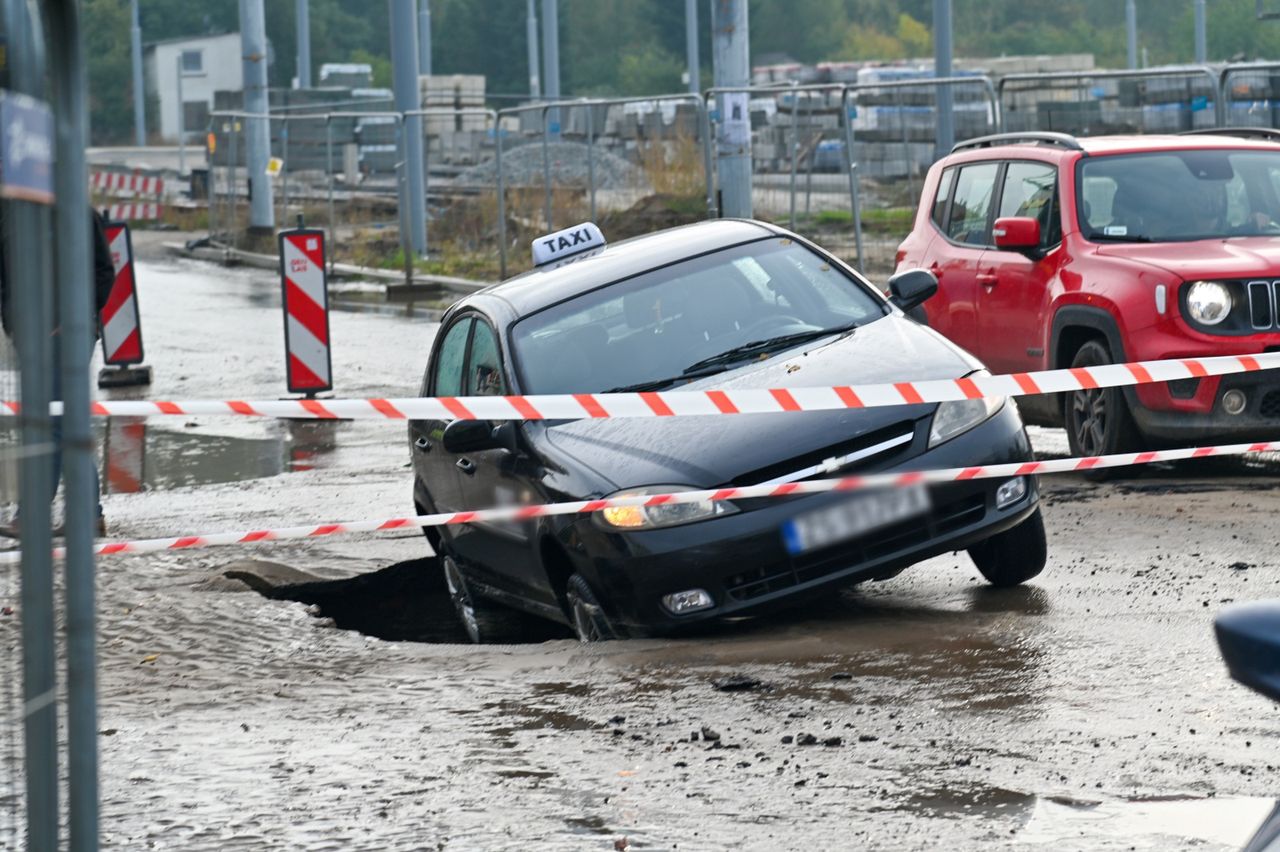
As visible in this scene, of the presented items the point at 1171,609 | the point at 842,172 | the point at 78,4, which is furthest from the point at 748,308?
the point at 842,172

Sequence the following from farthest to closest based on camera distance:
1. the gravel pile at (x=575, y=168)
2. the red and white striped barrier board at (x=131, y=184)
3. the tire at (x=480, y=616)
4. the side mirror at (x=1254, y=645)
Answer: the red and white striped barrier board at (x=131, y=184), the gravel pile at (x=575, y=168), the tire at (x=480, y=616), the side mirror at (x=1254, y=645)

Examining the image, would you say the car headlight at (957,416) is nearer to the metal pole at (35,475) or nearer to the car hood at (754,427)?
the car hood at (754,427)

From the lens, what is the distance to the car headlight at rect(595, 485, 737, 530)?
6883mm

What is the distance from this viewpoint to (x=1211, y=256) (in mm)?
9891

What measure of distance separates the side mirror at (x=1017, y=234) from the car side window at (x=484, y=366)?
11.4 feet

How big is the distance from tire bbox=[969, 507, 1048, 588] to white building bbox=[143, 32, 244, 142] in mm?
101020

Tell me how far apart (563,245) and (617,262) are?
58 centimetres

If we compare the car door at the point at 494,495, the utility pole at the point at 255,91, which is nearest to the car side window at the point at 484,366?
the car door at the point at 494,495

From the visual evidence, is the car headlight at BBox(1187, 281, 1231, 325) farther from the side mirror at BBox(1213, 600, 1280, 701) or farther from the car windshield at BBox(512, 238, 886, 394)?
the side mirror at BBox(1213, 600, 1280, 701)

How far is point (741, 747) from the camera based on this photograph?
572cm

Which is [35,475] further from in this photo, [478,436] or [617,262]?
[617,262]

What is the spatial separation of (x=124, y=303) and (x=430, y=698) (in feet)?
38.3

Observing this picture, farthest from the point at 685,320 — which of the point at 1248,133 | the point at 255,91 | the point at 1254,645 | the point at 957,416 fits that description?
the point at 255,91

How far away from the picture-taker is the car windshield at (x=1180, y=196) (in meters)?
10.5
